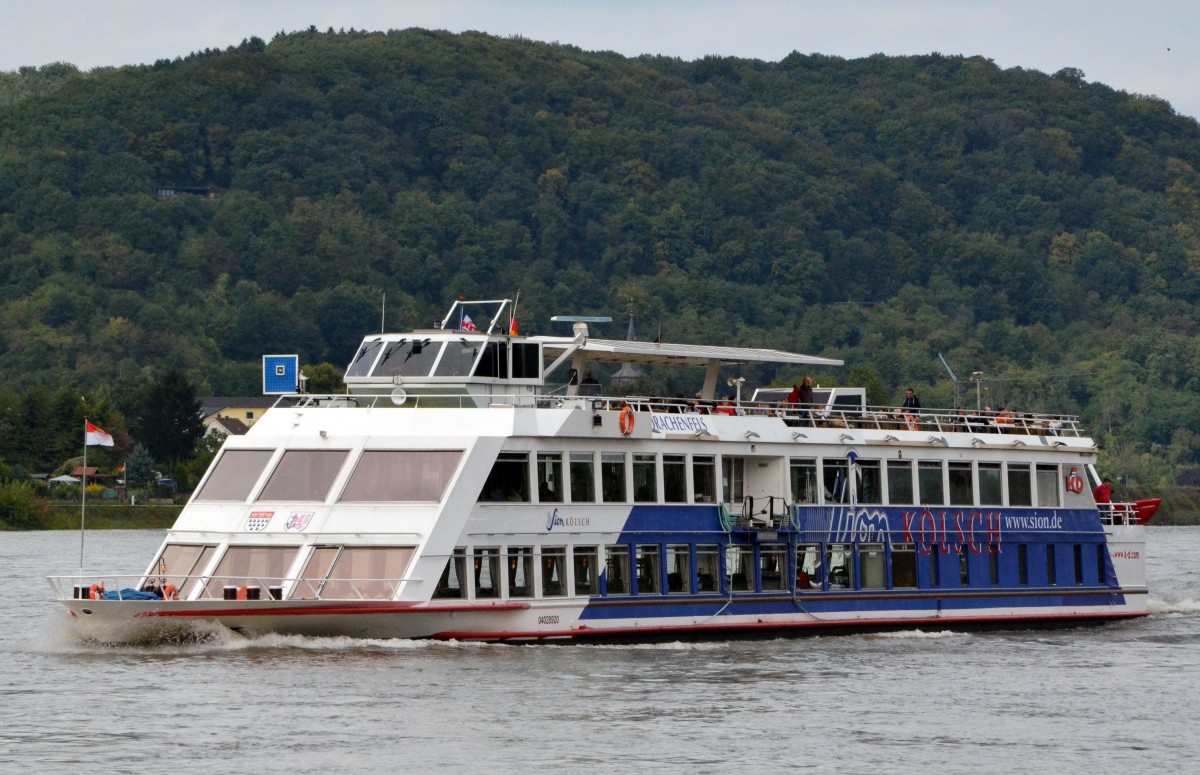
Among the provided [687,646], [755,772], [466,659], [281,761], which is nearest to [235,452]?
[466,659]

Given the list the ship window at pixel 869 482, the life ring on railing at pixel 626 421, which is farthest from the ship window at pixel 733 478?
the life ring on railing at pixel 626 421

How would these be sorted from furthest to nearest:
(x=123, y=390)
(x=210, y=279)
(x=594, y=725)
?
(x=210, y=279) < (x=123, y=390) < (x=594, y=725)

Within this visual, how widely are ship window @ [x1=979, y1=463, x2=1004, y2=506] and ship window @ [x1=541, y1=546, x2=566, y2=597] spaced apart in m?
9.82

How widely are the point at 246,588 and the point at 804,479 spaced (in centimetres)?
1063

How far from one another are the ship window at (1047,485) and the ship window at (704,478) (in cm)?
807

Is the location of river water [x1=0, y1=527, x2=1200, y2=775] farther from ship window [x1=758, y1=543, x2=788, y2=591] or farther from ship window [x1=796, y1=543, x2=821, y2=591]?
ship window [x1=758, y1=543, x2=788, y2=591]

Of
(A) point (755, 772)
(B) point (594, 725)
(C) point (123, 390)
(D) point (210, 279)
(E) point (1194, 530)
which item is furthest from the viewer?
(D) point (210, 279)

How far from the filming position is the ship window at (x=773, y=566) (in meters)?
36.8

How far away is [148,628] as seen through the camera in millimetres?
32594

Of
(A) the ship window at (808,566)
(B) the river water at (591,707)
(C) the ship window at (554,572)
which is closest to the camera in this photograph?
(B) the river water at (591,707)

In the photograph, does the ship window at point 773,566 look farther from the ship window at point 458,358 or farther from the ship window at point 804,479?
the ship window at point 458,358

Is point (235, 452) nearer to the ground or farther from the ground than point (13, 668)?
farther from the ground

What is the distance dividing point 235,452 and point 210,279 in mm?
168061

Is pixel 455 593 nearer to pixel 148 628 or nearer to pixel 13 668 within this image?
pixel 148 628
